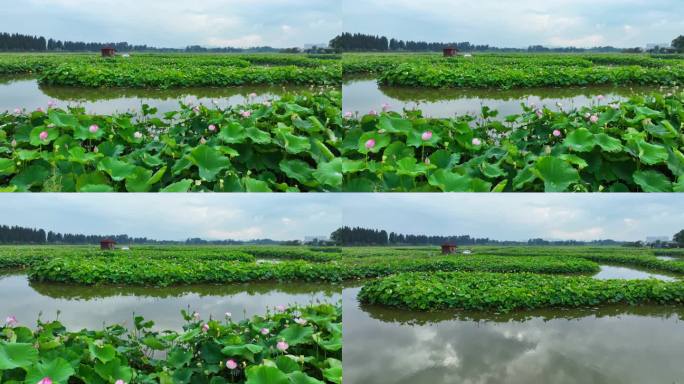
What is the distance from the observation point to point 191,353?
2.55m

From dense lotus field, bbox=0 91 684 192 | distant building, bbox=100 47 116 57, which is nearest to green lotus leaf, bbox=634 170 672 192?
dense lotus field, bbox=0 91 684 192

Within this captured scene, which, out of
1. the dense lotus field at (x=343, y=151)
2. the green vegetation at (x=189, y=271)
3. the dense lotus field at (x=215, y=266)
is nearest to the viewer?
the dense lotus field at (x=343, y=151)

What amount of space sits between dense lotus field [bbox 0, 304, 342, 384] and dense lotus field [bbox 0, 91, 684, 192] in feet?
2.52

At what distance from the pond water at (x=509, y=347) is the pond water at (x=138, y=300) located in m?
0.47

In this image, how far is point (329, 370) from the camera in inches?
94.0

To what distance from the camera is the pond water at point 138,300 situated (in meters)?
3.73

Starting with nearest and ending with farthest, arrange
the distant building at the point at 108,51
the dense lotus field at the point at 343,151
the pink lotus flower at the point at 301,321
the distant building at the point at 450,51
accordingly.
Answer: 1. the pink lotus flower at the point at 301,321
2. the dense lotus field at the point at 343,151
3. the distant building at the point at 450,51
4. the distant building at the point at 108,51

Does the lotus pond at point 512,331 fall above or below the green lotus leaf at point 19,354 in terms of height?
below

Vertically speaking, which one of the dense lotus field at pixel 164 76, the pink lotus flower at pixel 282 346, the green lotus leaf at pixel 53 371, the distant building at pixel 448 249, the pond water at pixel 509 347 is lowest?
the distant building at pixel 448 249

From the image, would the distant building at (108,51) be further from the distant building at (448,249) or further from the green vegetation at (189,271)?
the distant building at (448,249)

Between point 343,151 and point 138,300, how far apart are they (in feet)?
9.40

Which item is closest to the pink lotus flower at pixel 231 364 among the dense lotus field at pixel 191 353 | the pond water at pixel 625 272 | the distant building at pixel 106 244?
the dense lotus field at pixel 191 353

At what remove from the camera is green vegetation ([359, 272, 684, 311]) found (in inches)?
183

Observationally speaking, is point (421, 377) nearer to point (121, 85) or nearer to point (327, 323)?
point (327, 323)
